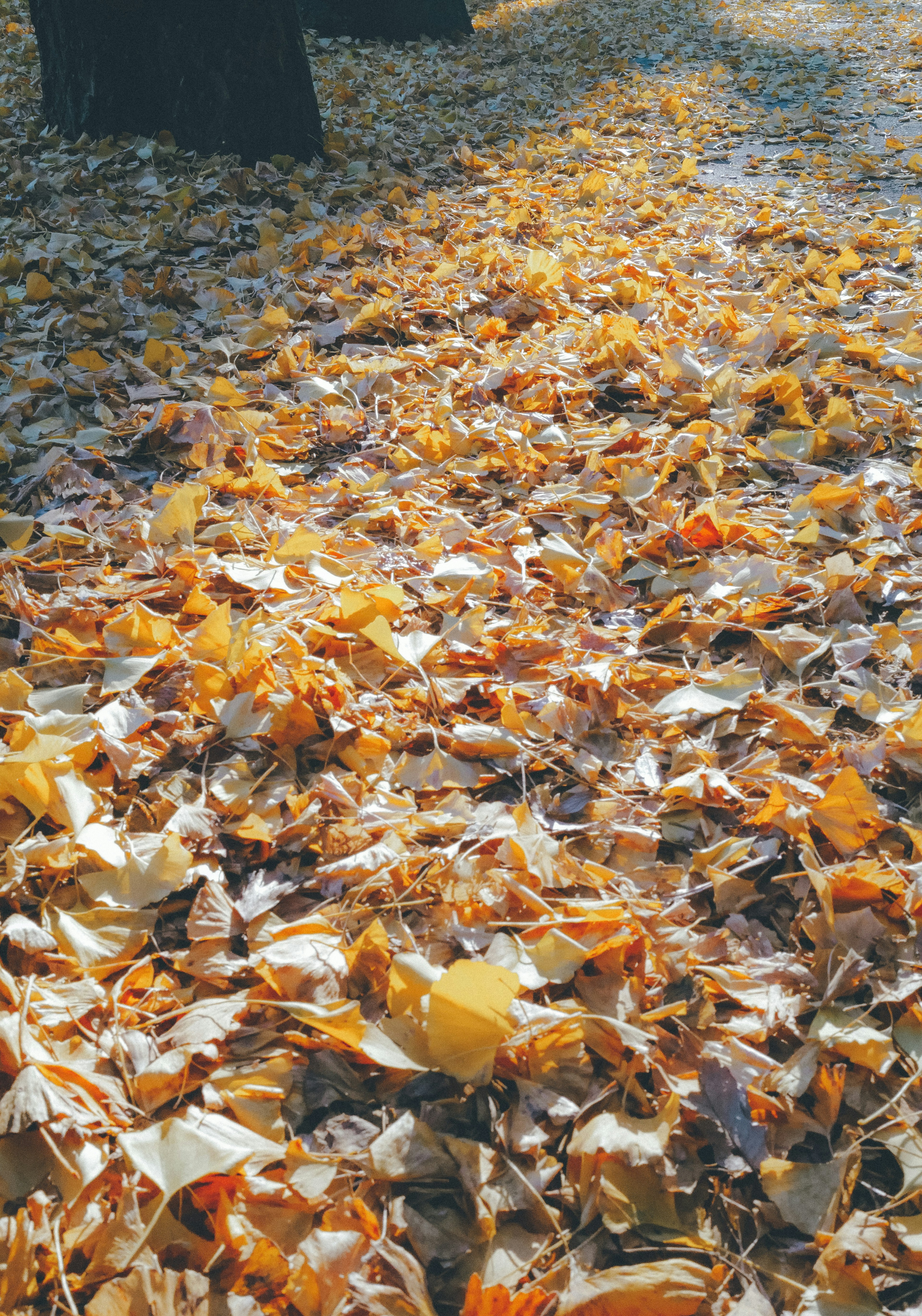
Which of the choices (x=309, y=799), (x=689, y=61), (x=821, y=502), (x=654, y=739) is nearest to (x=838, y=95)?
(x=689, y=61)

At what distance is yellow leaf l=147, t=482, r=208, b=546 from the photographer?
152cm

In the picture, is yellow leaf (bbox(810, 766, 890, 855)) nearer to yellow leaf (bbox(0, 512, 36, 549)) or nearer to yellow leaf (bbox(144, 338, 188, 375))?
yellow leaf (bbox(0, 512, 36, 549))

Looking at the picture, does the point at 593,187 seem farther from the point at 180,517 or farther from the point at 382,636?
the point at 382,636

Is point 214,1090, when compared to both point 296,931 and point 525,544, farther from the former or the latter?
point 525,544

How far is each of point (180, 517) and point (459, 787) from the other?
79 centimetres

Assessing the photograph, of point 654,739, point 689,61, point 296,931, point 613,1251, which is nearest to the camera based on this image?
point 613,1251

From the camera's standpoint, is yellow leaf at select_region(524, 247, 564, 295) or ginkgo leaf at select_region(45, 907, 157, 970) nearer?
ginkgo leaf at select_region(45, 907, 157, 970)

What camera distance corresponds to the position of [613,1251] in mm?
745

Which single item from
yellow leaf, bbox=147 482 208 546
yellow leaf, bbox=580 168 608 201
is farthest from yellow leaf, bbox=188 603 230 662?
yellow leaf, bbox=580 168 608 201

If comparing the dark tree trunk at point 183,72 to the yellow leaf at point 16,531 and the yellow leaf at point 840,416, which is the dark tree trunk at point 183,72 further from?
the yellow leaf at point 840,416

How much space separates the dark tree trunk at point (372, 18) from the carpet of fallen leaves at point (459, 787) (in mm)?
3948

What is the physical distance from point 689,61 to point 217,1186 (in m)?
6.60

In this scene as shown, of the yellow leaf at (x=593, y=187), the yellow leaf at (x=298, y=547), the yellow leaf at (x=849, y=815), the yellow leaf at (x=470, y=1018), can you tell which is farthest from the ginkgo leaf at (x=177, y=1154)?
the yellow leaf at (x=593, y=187)

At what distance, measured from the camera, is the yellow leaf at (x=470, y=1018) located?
79 centimetres
